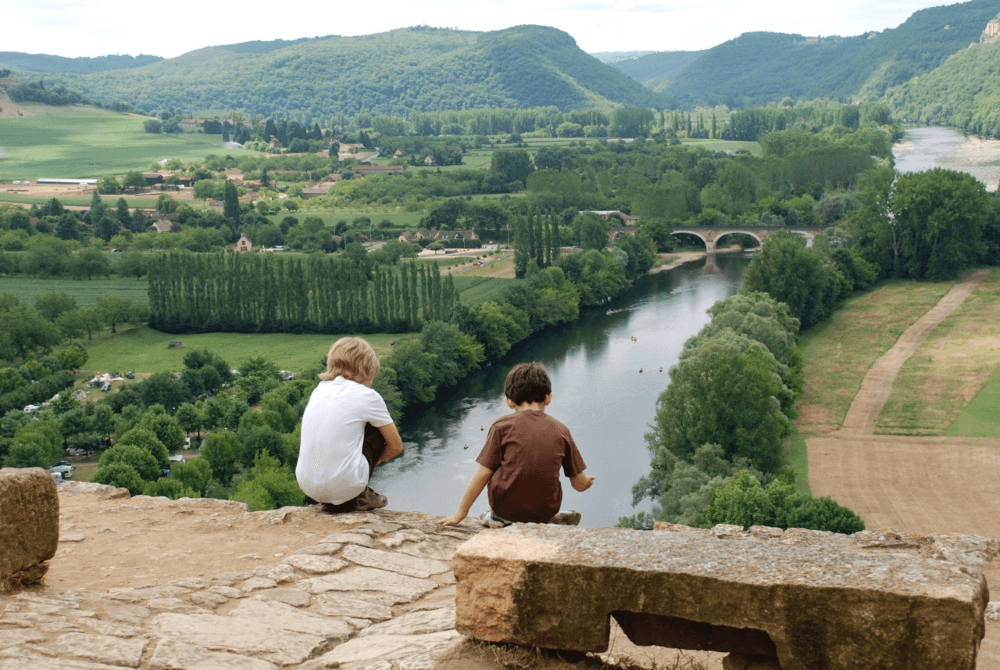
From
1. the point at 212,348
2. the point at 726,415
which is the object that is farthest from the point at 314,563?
the point at 212,348

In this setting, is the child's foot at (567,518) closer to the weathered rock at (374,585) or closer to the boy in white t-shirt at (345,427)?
the weathered rock at (374,585)

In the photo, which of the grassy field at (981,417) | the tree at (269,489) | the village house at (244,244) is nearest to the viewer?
the tree at (269,489)

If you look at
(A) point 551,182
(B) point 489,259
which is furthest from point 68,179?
(B) point 489,259

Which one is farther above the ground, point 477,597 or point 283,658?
point 477,597

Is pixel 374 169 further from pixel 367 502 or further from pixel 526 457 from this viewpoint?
pixel 526 457

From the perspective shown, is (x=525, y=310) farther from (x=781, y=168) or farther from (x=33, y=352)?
(x=781, y=168)

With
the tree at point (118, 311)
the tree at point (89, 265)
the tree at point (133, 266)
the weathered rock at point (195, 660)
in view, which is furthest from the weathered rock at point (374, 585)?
the tree at point (89, 265)
